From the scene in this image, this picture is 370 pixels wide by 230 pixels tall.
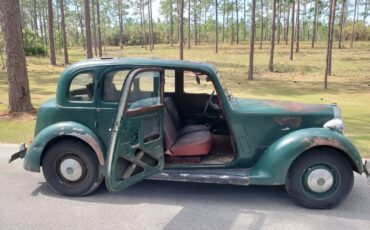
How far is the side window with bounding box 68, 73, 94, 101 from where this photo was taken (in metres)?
4.60

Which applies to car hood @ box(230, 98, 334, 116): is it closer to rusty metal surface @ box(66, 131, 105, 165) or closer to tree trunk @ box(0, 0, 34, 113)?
rusty metal surface @ box(66, 131, 105, 165)

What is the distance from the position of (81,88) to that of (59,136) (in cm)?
66

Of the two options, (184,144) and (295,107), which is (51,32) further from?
(295,107)

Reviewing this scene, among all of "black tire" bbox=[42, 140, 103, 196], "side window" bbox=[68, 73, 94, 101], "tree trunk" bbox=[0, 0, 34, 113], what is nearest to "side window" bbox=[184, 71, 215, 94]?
"side window" bbox=[68, 73, 94, 101]

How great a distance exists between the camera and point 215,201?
4508mm

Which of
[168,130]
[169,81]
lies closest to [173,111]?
[169,81]

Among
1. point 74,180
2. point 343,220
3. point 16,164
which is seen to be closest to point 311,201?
point 343,220

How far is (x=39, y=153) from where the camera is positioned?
4.63 meters

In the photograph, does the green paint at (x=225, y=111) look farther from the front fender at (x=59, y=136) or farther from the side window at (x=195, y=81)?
the side window at (x=195, y=81)

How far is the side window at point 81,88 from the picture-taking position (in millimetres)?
4598

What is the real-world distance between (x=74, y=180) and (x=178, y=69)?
192 centimetres

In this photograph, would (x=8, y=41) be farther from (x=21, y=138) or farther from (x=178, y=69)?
(x=178, y=69)

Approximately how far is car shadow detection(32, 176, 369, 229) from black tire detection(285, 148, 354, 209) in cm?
12

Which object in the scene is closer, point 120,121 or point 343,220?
point 120,121
